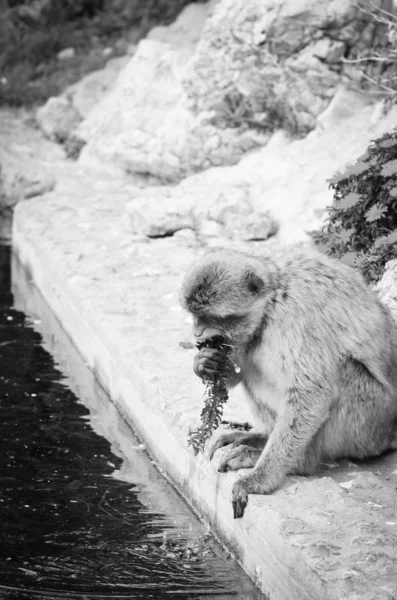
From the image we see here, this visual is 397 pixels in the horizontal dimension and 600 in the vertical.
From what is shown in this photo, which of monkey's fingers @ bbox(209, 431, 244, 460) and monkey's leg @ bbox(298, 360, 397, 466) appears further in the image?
monkey's fingers @ bbox(209, 431, 244, 460)

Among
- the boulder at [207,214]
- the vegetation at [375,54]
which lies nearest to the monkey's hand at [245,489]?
the boulder at [207,214]

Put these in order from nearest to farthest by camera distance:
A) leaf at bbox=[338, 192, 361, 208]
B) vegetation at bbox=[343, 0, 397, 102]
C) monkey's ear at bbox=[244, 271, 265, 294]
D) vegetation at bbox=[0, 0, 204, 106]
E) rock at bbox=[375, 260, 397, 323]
Answer: 1. monkey's ear at bbox=[244, 271, 265, 294]
2. rock at bbox=[375, 260, 397, 323]
3. leaf at bbox=[338, 192, 361, 208]
4. vegetation at bbox=[343, 0, 397, 102]
5. vegetation at bbox=[0, 0, 204, 106]

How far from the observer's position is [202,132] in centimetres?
1216

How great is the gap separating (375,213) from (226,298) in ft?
9.76

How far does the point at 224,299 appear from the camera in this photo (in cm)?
462

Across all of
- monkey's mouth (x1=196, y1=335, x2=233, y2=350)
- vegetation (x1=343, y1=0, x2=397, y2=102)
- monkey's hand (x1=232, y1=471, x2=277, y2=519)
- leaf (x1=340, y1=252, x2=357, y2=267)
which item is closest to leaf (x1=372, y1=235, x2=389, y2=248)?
leaf (x1=340, y1=252, x2=357, y2=267)

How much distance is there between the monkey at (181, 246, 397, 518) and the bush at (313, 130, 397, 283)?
6.90 ft

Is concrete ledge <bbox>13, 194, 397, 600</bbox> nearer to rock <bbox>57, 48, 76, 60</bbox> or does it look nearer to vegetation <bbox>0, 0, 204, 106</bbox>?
vegetation <bbox>0, 0, 204, 106</bbox>

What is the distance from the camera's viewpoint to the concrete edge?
4.17 metres

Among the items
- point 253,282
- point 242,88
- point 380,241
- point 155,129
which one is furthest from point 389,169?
point 155,129

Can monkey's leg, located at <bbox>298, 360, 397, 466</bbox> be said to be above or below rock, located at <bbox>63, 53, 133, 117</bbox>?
above

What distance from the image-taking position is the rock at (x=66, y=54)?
67.6ft

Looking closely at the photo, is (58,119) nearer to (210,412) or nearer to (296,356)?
(210,412)

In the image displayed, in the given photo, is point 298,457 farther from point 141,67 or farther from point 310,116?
point 141,67
